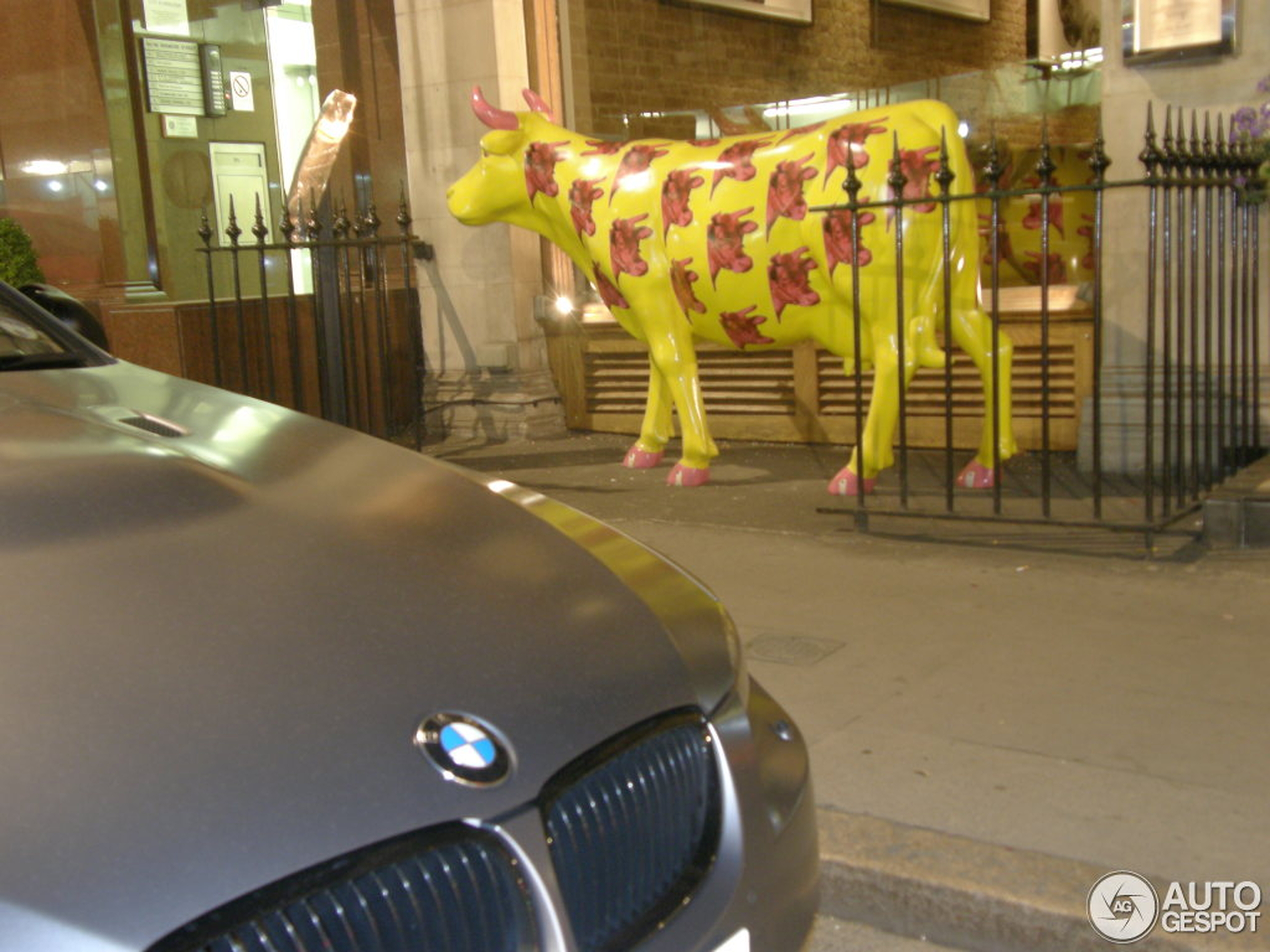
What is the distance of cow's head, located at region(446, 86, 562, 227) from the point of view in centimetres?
784

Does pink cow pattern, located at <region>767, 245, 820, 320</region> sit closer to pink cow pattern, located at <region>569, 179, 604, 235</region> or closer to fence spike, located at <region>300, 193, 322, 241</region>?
pink cow pattern, located at <region>569, 179, 604, 235</region>

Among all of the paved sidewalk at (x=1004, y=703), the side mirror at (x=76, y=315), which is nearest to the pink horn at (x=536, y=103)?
the paved sidewalk at (x=1004, y=703)

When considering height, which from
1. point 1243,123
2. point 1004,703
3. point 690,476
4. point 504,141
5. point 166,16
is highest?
point 166,16

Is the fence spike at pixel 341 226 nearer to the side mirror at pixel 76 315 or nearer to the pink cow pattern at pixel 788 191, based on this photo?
the pink cow pattern at pixel 788 191

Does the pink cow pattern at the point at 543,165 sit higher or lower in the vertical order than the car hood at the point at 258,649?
higher

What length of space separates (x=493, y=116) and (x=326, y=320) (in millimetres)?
1520

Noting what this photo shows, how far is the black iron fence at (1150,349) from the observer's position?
5566 millimetres

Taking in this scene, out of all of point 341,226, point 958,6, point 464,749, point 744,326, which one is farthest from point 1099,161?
point 958,6

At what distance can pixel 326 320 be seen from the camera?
7.92m

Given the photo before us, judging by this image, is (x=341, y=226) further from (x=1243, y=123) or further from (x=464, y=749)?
(x=464, y=749)

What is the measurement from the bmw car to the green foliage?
8.74 metres

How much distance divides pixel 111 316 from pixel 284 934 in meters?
8.84

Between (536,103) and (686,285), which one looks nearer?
(686,285)

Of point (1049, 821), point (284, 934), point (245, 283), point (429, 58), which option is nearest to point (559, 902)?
point (284, 934)
